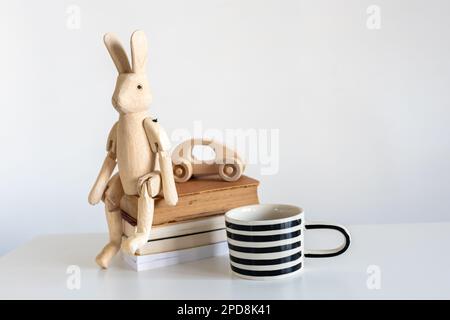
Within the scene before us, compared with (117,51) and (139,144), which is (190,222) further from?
(117,51)

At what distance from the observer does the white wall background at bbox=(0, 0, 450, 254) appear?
1.29m

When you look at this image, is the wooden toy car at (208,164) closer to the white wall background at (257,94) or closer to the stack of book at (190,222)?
the stack of book at (190,222)

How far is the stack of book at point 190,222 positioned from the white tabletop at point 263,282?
0.6 inches

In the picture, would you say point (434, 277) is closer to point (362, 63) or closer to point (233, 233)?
point (233, 233)

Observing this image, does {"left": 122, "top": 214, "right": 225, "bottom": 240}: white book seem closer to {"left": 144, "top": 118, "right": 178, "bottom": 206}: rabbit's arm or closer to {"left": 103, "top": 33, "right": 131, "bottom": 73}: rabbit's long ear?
{"left": 144, "top": 118, "right": 178, "bottom": 206}: rabbit's arm

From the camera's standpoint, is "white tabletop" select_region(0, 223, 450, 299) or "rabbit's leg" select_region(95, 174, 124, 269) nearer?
"white tabletop" select_region(0, 223, 450, 299)

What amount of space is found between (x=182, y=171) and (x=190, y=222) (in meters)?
0.09

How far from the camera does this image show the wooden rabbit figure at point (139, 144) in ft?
2.56

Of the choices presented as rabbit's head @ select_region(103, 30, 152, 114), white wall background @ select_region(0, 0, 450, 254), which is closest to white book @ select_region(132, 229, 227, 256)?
rabbit's head @ select_region(103, 30, 152, 114)

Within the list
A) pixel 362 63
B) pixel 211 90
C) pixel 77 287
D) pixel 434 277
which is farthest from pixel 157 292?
pixel 362 63

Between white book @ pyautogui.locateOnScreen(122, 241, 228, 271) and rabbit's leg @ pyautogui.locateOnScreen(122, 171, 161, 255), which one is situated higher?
rabbit's leg @ pyautogui.locateOnScreen(122, 171, 161, 255)

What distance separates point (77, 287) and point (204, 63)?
67 centimetres

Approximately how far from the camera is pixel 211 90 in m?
1.33

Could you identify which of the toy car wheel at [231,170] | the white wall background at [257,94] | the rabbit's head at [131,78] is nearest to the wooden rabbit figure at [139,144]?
the rabbit's head at [131,78]
